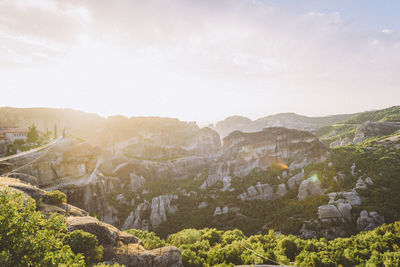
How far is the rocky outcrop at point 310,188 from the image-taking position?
4750cm

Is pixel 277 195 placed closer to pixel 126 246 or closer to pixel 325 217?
pixel 325 217

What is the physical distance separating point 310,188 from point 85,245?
53.0 metres

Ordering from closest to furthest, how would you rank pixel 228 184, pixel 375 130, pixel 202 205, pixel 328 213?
pixel 328 213 → pixel 202 205 → pixel 228 184 → pixel 375 130

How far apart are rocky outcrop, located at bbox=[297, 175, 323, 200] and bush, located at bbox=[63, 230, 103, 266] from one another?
50284 mm

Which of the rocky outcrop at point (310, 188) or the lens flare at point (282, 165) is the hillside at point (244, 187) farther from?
the lens flare at point (282, 165)

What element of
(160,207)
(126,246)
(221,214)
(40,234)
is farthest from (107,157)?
(40,234)

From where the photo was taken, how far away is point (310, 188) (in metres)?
48.8

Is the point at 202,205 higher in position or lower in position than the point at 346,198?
lower

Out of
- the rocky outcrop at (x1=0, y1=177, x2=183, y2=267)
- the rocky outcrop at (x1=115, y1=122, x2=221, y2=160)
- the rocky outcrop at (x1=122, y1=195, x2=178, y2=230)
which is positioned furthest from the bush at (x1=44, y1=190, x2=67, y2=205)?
the rocky outcrop at (x1=115, y1=122, x2=221, y2=160)

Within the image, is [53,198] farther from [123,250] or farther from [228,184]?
[228,184]

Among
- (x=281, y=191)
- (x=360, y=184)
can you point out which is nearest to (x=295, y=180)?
(x=281, y=191)

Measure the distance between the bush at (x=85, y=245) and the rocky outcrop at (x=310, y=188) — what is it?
50.3 metres

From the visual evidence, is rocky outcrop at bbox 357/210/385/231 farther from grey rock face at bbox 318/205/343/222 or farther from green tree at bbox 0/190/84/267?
green tree at bbox 0/190/84/267

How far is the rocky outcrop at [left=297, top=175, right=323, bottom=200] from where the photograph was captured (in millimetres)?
47500
